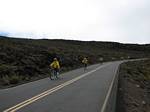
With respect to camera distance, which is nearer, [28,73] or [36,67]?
[28,73]

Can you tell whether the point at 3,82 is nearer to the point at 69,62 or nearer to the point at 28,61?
the point at 28,61

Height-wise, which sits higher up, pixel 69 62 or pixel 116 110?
pixel 116 110

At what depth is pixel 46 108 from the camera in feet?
44.2

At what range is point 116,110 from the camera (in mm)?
13664

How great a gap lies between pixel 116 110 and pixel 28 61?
3234 cm

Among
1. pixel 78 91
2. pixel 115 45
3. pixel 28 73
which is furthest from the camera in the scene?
pixel 115 45

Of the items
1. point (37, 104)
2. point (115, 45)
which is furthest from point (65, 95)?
point (115, 45)

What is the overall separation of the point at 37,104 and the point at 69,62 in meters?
43.0

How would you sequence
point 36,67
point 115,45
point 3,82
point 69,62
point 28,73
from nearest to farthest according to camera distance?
1. point 3,82
2. point 28,73
3. point 36,67
4. point 69,62
5. point 115,45

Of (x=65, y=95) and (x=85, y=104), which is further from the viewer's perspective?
(x=65, y=95)

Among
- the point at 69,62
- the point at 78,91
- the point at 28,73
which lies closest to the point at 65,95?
the point at 78,91

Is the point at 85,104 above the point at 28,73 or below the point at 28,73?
above

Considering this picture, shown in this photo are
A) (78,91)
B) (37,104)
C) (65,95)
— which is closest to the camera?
(37,104)

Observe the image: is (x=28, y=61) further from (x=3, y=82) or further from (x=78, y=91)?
(x=78, y=91)
